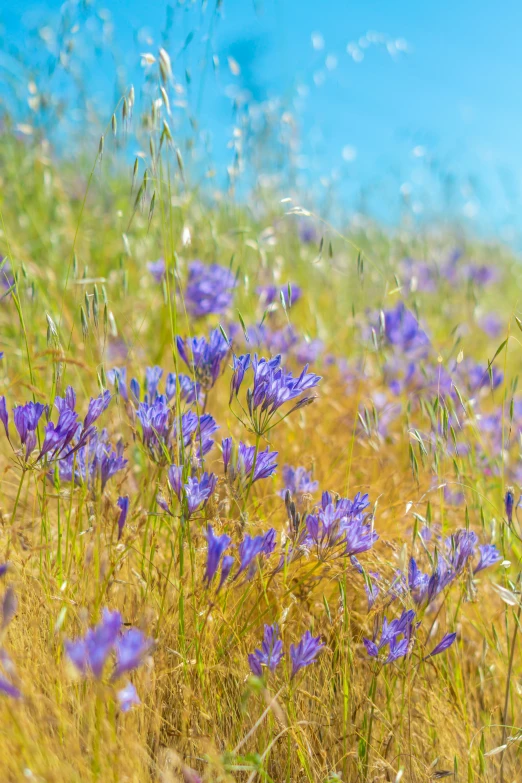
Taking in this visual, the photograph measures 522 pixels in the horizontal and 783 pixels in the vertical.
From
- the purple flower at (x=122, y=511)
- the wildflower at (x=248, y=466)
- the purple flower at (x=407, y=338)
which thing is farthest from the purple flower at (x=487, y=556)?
the purple flower at (x=407, y=338)

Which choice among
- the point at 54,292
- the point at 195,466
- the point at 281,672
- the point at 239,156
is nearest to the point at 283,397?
the point at 195,466

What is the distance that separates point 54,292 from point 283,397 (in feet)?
5.53

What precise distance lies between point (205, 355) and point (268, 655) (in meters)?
0.63

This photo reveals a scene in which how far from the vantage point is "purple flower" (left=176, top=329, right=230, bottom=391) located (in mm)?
1413

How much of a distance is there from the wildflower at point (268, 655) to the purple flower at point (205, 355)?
0.56 metres

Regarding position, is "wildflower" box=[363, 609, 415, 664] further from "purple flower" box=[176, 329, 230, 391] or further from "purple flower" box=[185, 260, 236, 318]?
"purple flower" box=[185, 260, 236, 318]

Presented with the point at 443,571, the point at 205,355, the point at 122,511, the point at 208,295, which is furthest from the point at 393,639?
the point at 208,295

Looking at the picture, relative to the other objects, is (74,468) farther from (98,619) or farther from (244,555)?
(244,555)

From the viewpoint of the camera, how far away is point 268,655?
1071 millimetres

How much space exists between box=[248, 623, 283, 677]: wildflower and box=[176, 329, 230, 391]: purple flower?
21.9 inches

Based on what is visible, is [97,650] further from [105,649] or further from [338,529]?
[338,529]

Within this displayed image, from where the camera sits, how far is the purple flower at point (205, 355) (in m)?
1.41

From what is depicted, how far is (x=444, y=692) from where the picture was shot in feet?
4.16

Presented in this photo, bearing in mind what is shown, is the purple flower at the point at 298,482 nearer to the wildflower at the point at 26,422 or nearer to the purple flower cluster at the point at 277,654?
the purple flower cluster at the point at 277,654
